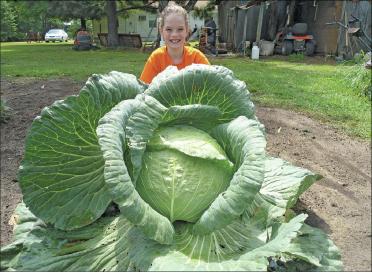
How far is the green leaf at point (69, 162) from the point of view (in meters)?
1.98

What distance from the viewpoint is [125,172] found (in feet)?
5.67

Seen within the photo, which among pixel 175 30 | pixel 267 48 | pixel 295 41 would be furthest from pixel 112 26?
pixel 175 30

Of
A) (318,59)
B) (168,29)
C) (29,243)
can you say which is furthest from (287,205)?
(318,59)

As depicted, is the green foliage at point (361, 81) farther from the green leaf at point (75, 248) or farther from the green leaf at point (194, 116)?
the green leaf at point (75, 248)

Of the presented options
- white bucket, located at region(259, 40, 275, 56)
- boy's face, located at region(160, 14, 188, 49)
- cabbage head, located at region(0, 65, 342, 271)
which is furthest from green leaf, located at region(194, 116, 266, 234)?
white bucket, located at region(259, 40, 275, 56)

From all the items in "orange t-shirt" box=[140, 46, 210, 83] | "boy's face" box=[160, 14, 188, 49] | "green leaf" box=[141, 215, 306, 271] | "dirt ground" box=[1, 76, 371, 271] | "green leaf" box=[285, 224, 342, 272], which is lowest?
"dirt ground" box=[1, 76, 371, 271]

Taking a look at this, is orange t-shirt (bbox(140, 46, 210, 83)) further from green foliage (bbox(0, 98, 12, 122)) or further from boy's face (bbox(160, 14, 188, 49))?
green foliage (bbox(0, 98, 12, 122))

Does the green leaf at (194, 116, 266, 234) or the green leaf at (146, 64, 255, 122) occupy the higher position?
the green leaf at (146, 64, 255, 122)

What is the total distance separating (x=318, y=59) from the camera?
46.6 feet

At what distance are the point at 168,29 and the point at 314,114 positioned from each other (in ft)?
9.14

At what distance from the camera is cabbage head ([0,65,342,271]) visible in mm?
1775

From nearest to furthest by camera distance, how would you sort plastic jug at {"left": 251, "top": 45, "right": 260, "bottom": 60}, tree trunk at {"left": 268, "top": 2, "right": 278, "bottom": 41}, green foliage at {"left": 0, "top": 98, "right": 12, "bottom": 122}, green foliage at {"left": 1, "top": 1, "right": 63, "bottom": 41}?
green foliage at {"left": 0, "top": 98, "right": 12, "bottom": 122}, green foliage at {"left": 1, "top": 1, "right": 63, "bottom": 41}, plastic jug at {"left": 251, "top": 45, "right": 260, "bottom": 60}, tree trunk at {"left": 268, "top": 2, "right": 278, "bottom": 41}

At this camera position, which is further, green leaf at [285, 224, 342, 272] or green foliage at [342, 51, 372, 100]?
green foliage at [342, 51, 372, 100]

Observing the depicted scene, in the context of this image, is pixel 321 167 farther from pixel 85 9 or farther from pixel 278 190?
pixel 85 9
